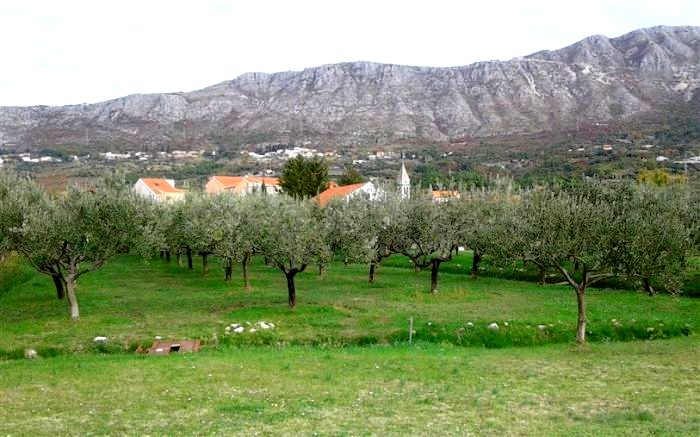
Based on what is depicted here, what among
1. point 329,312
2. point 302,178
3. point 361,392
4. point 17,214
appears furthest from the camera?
point 302,178

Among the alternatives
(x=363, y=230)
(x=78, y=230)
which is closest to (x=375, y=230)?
(x=363, y=230)

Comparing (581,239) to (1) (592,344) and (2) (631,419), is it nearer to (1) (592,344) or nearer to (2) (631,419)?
(1) (592,344)

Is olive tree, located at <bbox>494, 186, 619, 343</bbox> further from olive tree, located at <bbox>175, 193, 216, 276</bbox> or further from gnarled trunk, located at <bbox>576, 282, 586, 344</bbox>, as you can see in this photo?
olive tree, located at <bbox>175, 193, 216, 276</bbox>

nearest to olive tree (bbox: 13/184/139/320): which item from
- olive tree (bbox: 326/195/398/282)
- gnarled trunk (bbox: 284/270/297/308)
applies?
gnarled trunk (bbox: 284/270/297/308)

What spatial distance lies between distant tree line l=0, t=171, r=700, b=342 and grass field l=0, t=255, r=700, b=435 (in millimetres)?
2520

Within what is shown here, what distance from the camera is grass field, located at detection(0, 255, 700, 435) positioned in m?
13.9

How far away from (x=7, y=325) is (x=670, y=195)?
45453 millimetres

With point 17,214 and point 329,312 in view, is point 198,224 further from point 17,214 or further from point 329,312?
point 329,312

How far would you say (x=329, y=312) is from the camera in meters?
31.5

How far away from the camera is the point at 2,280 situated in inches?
1609

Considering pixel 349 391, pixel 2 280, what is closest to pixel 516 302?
pixel 349 391

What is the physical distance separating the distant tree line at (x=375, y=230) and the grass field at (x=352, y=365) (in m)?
2.52

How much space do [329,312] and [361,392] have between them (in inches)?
585

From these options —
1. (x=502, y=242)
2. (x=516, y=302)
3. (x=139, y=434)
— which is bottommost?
(x=516, y=302)
